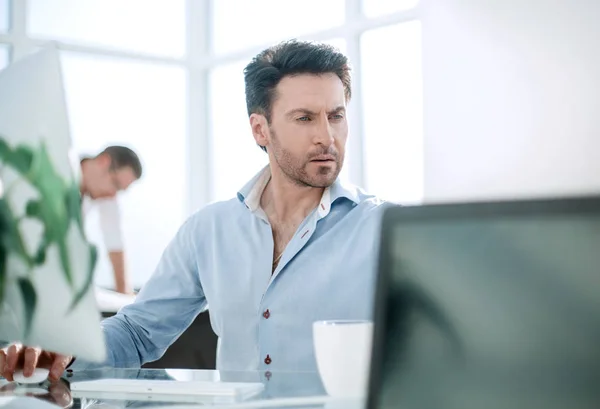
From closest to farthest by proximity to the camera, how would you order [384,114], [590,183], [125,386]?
1. [125,386]
2. [590,183]
3. [384,114]

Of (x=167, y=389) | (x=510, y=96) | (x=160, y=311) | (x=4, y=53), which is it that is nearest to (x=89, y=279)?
(x=167, y=389)

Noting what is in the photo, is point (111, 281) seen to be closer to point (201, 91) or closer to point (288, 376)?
point (201, 91)

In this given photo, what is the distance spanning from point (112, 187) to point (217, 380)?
3.70 m

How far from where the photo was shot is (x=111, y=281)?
15.8ft

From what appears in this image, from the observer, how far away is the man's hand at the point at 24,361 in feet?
3.66

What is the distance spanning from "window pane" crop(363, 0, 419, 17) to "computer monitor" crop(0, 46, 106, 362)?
3.57 metres

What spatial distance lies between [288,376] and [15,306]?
47 centimetres

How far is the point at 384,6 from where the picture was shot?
435cm

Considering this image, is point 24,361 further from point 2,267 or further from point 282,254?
point 282,254

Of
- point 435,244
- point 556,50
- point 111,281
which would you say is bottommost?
point 111,281

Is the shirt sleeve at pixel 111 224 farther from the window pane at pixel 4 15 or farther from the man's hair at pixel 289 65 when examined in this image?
the man's hair at pixel 289 65

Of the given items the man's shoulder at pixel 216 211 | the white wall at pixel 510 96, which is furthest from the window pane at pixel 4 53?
the man's shoulder at pixel 216 211

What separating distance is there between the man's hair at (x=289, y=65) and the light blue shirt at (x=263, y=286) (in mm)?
325

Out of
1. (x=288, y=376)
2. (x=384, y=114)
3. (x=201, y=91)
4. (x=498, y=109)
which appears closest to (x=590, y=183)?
(x=498, y=109)
